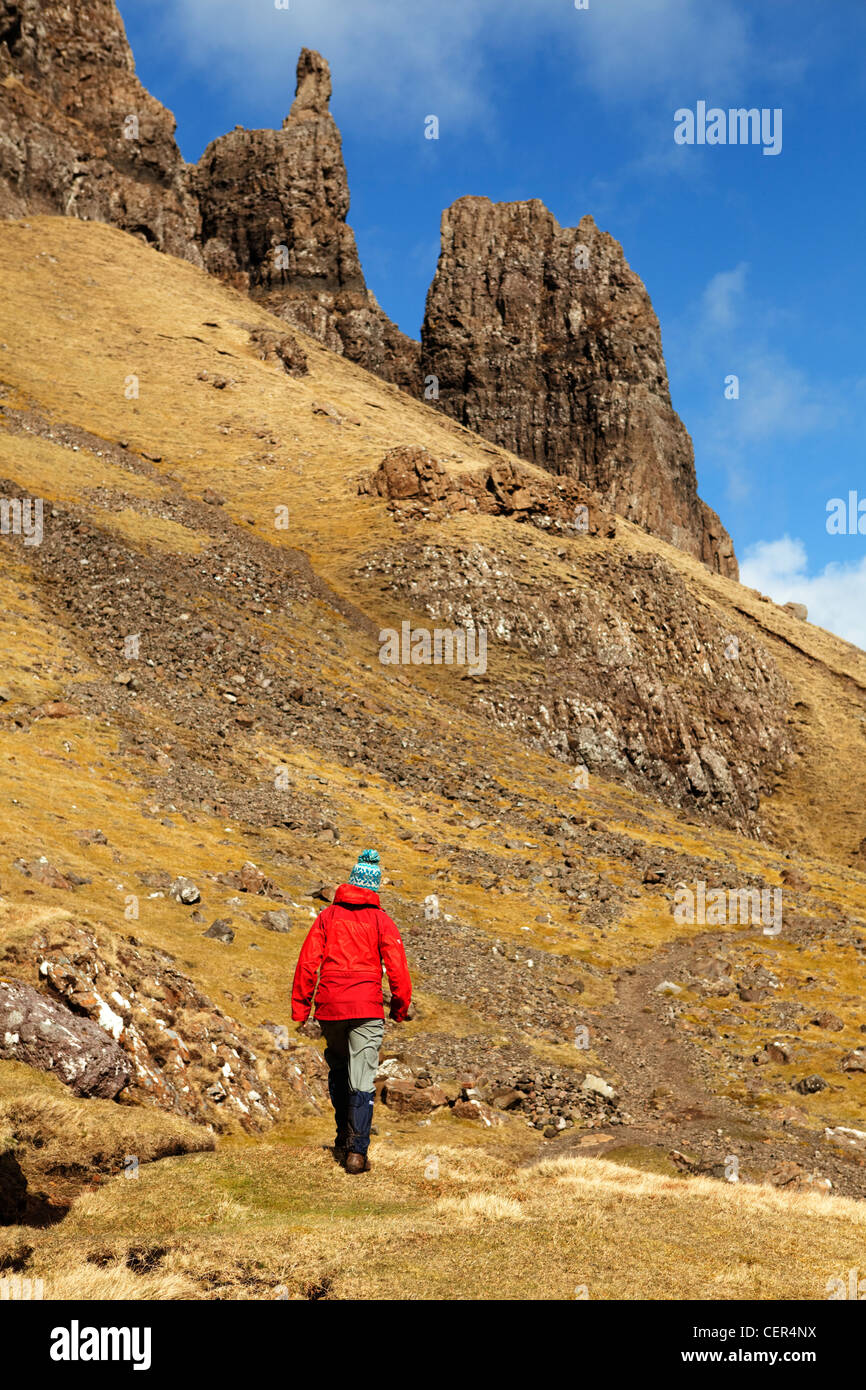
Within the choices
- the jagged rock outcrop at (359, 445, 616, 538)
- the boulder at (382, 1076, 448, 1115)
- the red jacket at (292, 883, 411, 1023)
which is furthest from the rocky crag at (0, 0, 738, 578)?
the red jacket at (292, 883, 411, 1023)

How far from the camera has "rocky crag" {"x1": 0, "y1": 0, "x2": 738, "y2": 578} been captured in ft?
428

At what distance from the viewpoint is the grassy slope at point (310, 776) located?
995cm

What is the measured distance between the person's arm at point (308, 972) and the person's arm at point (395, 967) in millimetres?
789

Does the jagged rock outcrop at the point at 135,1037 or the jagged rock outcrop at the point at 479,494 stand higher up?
the jagged rock outcrop at the point at 479,494

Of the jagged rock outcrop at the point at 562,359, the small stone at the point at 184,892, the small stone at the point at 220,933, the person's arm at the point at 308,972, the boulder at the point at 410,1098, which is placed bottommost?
the boulder at the point at 410,1098

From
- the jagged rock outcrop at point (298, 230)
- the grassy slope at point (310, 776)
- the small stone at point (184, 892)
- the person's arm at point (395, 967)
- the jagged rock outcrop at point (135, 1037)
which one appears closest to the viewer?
the grassy slope at point (310, 776)

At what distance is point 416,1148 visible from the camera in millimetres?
14320

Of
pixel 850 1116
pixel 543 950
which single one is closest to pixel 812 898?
pixel 543 950

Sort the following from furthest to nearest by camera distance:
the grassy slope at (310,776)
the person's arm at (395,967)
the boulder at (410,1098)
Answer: the boulder at (410,1098) < the person's arm at (395,967) < the grassy slope at (310,776)

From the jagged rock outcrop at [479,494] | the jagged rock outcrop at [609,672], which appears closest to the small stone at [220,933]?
the jagged rock outcrop at [609,672]

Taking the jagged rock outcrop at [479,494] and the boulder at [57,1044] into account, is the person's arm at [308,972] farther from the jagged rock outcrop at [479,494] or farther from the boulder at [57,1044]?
the jagged rock outcrop at [479,494]

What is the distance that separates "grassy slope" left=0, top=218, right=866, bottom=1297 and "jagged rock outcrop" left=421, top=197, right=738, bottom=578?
30651 mm

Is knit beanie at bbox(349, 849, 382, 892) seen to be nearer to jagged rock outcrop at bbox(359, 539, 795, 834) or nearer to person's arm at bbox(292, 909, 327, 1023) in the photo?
person's arm at bbox(292, 909, 327, 1023)
